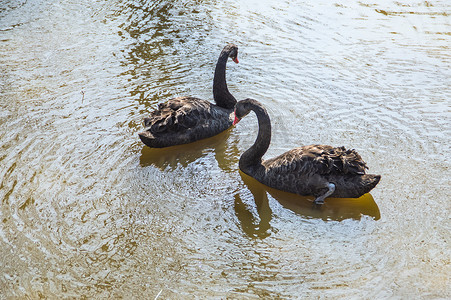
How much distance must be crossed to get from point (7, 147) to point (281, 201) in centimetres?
309

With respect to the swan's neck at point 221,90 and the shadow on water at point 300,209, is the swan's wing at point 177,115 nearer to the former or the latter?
the swan's neck at point 221,90

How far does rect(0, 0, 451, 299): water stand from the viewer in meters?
3.93

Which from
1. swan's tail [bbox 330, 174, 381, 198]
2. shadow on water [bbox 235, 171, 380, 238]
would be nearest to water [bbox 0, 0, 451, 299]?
shadow on water [bbox 235, 171, 380, 238]

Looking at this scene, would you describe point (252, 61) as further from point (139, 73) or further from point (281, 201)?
point (281, 201)

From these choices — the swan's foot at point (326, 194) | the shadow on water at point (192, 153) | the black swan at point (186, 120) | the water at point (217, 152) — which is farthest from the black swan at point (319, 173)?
the black swan at point (186, 120)

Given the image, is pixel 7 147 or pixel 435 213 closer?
pixel 435 213

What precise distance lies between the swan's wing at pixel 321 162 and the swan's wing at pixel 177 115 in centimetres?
128

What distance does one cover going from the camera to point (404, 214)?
4.55 meters

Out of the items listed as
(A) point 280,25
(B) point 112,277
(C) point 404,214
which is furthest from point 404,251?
(A) point 280,25

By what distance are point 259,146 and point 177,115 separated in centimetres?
108

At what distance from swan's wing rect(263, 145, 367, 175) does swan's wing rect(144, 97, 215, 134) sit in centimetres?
128

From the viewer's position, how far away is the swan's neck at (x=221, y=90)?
252 inches

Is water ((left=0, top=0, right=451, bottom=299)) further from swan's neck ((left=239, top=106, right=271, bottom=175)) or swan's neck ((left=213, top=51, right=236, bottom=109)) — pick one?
swan's neck ((left=213, top=51, right=236, bottom=109))

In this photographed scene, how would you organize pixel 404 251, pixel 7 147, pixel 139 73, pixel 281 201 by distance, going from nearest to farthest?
pixel 404 251
pixel 281 201
pixel 7 147
pixel 139 73
